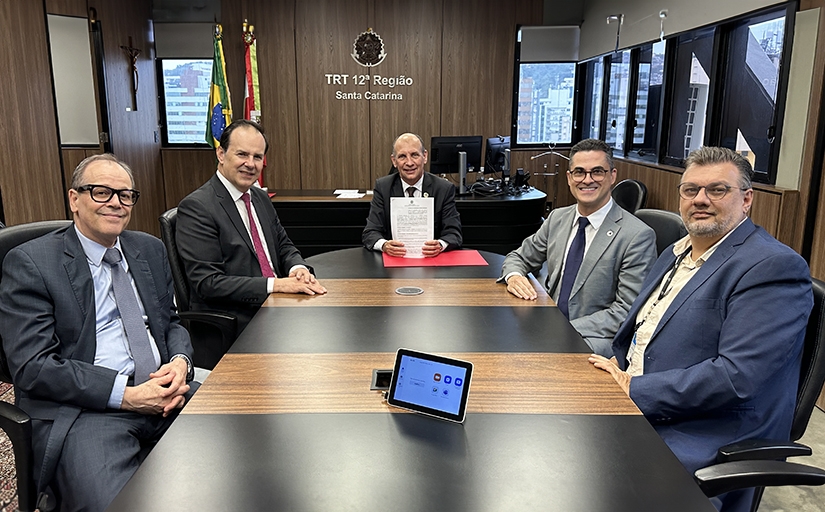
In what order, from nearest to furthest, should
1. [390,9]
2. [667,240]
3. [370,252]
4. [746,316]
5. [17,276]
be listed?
[746,316] → [17,276] → [667,240] → [370,252] → [390,9]

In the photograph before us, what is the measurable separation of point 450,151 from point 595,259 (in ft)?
10.9

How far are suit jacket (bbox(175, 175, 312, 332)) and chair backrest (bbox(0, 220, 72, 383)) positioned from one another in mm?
577

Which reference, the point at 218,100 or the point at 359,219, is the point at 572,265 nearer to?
the point at 359,219

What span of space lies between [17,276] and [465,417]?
1296 mm

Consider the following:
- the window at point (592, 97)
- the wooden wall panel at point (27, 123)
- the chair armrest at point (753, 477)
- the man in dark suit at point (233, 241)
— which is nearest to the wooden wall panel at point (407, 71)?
the window at point (592, 97)

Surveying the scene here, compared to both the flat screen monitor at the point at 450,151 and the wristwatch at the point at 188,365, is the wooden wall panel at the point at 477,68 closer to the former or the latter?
the flat screen monitor at the point at 450,151

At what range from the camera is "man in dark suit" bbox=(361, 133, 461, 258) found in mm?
3439

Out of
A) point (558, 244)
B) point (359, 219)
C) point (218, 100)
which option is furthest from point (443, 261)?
point (218, 100)

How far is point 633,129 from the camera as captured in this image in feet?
20.0

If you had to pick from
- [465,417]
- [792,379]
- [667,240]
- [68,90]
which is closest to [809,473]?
[792,379]

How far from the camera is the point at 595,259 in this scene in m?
2.34

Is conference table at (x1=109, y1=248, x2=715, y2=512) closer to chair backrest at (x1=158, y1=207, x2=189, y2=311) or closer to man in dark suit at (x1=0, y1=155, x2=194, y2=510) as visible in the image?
man in dark suit at (x1=0, y1=155, x2=194, y2=510)

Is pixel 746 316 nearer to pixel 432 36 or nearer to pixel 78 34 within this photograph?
pixel 78 34

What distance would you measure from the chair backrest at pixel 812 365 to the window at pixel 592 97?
5.91m
